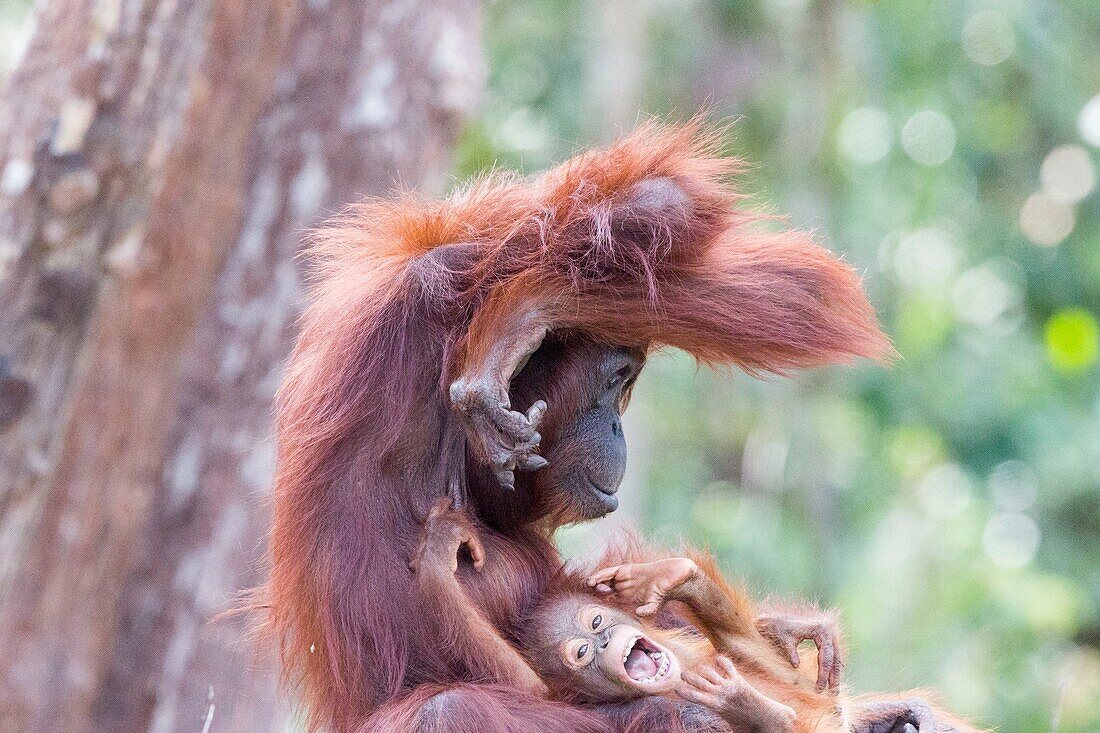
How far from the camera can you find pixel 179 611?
15.7 ft

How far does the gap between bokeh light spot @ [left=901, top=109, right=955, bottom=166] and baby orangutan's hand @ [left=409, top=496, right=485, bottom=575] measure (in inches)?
399

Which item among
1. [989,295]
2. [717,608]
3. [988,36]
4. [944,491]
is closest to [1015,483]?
[989,295]

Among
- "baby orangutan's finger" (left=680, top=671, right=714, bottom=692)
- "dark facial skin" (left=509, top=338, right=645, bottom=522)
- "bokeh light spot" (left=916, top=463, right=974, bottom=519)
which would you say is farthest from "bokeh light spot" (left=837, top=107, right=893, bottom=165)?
"baby orangutan's finger" (left=680, top=671, right=714, bottom=692)

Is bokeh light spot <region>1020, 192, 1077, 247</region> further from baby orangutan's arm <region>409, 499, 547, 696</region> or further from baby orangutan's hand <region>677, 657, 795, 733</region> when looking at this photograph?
baby orangutan's arm <region>409, 499, 547, 696</region>

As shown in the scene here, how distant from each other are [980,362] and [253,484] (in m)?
9.91

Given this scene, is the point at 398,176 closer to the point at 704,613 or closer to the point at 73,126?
the point at 73,126

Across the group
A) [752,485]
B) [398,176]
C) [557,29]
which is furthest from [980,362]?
[398,176]

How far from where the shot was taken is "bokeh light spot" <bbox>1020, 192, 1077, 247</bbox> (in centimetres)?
1417

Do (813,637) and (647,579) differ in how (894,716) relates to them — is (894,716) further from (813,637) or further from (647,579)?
(647,579)

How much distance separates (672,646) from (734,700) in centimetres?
32

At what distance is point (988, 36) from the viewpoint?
12125 millimetres

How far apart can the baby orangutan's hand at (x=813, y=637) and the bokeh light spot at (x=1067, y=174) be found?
479 inches

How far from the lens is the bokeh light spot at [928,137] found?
12.1 metres

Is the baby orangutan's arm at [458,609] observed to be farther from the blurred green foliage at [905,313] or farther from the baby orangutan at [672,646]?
the blurred green foliage at [905,313]
